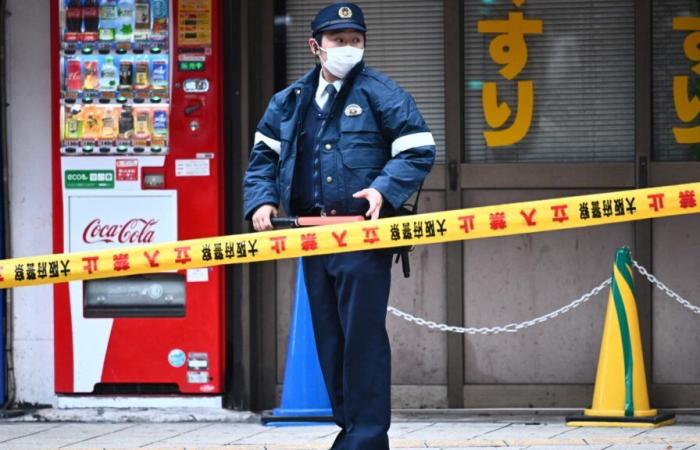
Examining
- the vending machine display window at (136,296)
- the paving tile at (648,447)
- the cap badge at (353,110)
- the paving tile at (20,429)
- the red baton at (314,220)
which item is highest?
the cap badge at (353,110)

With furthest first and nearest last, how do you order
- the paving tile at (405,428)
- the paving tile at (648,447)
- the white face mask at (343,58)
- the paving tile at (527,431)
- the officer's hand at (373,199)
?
the paving tile at (405,428) → the paving tile at (527,431) → the paving tile at (648,447) → the white face mask at (343,58) → the officer's hand at (373,199)

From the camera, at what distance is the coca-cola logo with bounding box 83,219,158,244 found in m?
8.05

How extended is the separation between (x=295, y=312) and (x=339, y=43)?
245cm

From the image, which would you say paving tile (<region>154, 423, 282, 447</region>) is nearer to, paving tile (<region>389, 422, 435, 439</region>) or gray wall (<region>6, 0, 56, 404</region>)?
paving tile (<region>389, 422, 435, 439</region>)

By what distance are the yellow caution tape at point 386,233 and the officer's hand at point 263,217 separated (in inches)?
1.3

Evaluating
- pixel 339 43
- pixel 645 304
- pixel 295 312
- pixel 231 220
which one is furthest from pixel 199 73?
pixel 645 304

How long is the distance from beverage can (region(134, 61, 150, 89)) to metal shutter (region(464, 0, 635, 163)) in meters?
1.93

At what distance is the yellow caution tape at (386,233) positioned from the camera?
5.40 m

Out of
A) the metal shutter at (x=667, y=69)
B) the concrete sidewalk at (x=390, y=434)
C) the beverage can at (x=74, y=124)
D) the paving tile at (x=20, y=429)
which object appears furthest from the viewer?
the metal shutter at (x=667, y=69)

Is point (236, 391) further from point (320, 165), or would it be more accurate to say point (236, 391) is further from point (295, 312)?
point (320, 165)

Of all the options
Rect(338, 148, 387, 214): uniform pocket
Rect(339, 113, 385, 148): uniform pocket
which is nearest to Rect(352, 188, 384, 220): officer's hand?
Rect(338, 148, 387, 214): uniform pocket

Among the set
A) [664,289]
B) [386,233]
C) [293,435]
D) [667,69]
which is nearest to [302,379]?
[293,435]

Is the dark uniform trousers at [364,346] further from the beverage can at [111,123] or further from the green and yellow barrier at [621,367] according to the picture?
the beverage can at [111,123]

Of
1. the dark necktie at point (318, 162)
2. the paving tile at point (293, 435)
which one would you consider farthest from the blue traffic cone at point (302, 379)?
the dark necktie at point (318, 162)
